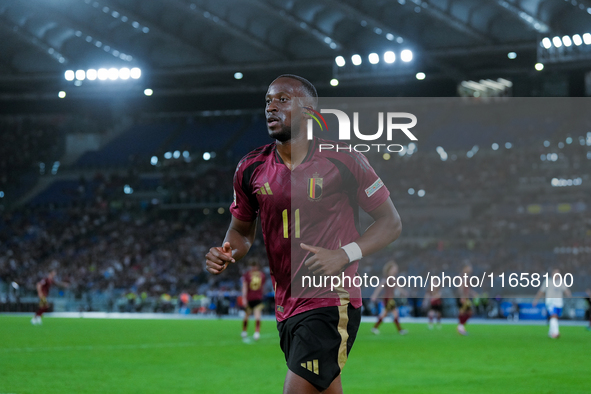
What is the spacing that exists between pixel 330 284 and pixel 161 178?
48.0 meters

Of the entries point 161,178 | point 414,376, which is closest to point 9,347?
point 414,376

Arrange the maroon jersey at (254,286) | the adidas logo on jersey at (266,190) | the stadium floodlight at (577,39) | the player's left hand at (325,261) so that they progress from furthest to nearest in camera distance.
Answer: the stadium floodlight at (577,39) → the maroon jersey at (254,286) → the adidas logo on jersey at (266,190) → the player's left hand at (325,261)

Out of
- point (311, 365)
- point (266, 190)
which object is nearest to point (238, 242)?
point (266, 190)

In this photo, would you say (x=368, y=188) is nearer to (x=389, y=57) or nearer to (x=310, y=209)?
(x=310, y=209)

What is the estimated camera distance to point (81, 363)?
1407 cm

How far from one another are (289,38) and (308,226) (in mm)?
31900

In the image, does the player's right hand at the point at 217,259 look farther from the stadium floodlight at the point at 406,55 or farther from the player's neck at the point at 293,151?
the stadium floodlight at the point at 406,55

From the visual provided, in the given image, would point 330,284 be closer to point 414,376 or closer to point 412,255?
point 412,255

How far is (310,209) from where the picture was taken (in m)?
4.91

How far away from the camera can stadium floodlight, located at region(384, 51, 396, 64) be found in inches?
1357

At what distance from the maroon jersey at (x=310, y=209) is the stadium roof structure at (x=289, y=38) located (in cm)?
2633

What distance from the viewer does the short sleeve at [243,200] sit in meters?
5.25

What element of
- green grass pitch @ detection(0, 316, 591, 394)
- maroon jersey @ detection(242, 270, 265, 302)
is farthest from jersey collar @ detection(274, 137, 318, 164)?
maroon jersey @ detection(242, 270, 265, 302)

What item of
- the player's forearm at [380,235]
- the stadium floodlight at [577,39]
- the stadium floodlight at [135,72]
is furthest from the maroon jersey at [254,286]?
the stadium floodlight at [135,72]
